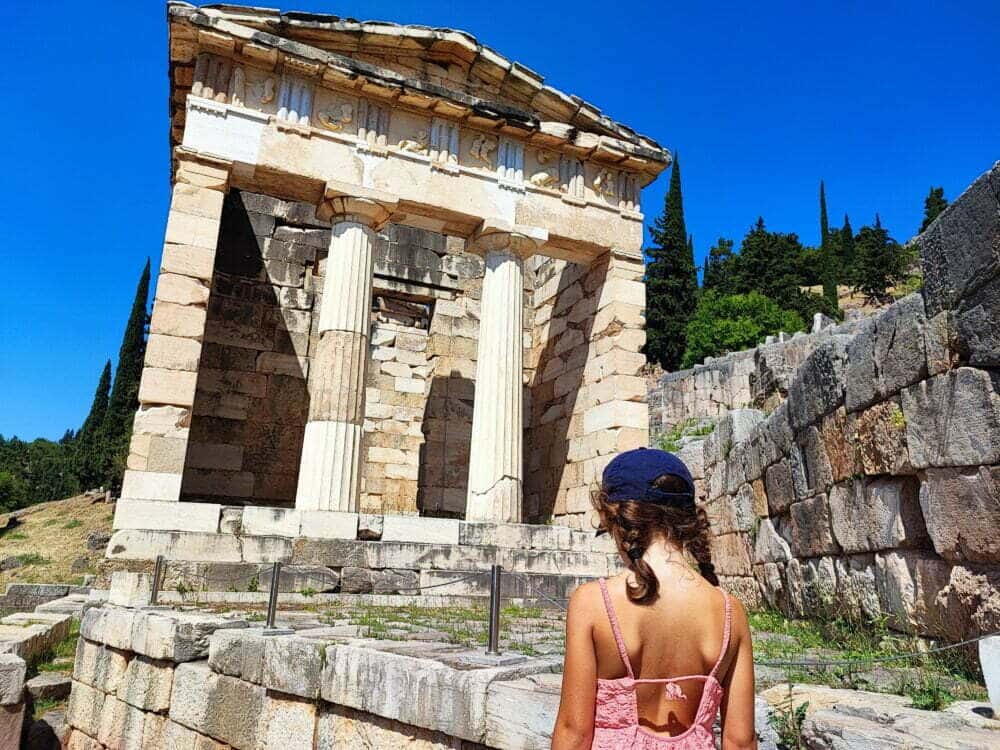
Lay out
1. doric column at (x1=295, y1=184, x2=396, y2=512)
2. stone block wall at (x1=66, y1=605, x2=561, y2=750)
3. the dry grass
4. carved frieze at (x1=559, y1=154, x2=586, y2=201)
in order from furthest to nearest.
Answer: the dry grass < carved frieze at (x1=559, y1=154, x2=586, y2=201) < doric column at (x1=295, y1=184, x2=396, y2=512) < stone block wall at (x1=66, y1=605, x2=561, y2=750)

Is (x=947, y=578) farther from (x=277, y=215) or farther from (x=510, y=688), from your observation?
(x=277, y=215)

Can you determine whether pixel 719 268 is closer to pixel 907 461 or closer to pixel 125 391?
pixel 125 391

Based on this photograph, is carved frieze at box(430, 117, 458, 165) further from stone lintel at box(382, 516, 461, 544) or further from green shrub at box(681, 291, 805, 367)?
green shrub at box(681, 291, 805, 367)

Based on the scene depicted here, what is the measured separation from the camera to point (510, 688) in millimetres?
3412

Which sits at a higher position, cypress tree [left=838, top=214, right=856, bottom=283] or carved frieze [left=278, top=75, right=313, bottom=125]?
cypress tree [left=838, top=214, right=856, bottom=283]

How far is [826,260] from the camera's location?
185ft

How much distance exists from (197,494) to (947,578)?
462 inches

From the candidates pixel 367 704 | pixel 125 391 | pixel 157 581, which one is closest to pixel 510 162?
pixel 157 581

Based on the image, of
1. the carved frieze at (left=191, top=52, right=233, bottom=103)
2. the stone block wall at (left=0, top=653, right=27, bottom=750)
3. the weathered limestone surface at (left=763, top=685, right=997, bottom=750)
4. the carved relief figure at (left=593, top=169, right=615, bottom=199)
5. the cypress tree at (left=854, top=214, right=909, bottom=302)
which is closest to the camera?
the weathered limestone surface at (left=763, top=685, right=997, bottom=750)

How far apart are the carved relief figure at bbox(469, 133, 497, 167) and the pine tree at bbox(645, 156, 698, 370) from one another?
32252 mm

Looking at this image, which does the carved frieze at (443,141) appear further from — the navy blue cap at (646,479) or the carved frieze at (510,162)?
the navy blue cap at (646,479)

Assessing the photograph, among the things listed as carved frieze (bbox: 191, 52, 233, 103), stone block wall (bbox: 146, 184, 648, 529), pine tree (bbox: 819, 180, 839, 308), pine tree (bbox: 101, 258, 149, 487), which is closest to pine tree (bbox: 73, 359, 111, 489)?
pine tree (bbox: 101, 258, 149, 487)

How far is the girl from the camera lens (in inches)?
83.2

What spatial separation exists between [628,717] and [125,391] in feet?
123
